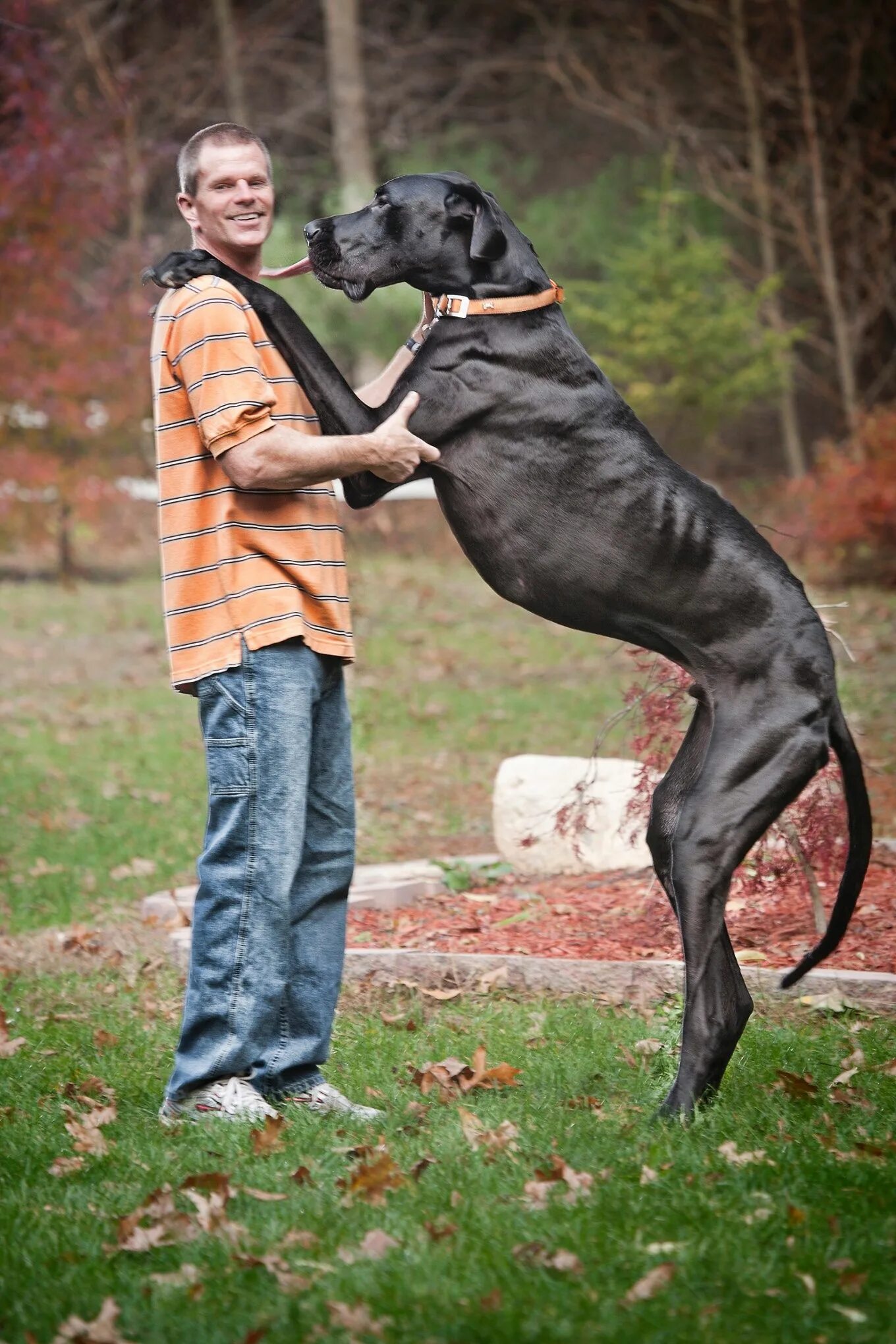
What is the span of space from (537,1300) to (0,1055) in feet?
7.95

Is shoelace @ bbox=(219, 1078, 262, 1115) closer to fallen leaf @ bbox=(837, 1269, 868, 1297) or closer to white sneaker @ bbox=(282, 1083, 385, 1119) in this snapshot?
white sneaker @ bbox=(282, 1083, 385, 1119)

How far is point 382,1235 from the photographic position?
115 inches

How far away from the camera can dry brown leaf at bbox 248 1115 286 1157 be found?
3.46 m

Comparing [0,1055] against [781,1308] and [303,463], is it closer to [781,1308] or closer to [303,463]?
[303,463]

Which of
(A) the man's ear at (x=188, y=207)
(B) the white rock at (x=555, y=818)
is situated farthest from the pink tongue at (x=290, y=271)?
(B) the white rock at (x=555, y=818)

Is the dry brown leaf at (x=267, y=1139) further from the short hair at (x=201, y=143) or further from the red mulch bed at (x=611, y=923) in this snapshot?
the short hair at (x=201, y=143)

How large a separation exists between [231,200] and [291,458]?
0.68 meters

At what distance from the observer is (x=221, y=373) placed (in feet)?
11.5

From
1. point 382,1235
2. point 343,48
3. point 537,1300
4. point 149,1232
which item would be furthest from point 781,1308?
point 343,48

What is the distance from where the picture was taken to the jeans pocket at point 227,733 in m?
3.63

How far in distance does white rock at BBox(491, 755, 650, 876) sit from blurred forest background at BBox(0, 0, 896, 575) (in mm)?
7549

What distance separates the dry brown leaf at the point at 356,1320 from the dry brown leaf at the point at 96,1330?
1.23 feet

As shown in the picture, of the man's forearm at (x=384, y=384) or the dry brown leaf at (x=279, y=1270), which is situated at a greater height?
the man's forearm at (x=384, y=384)

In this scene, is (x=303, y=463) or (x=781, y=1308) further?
(x=303, y=463)
